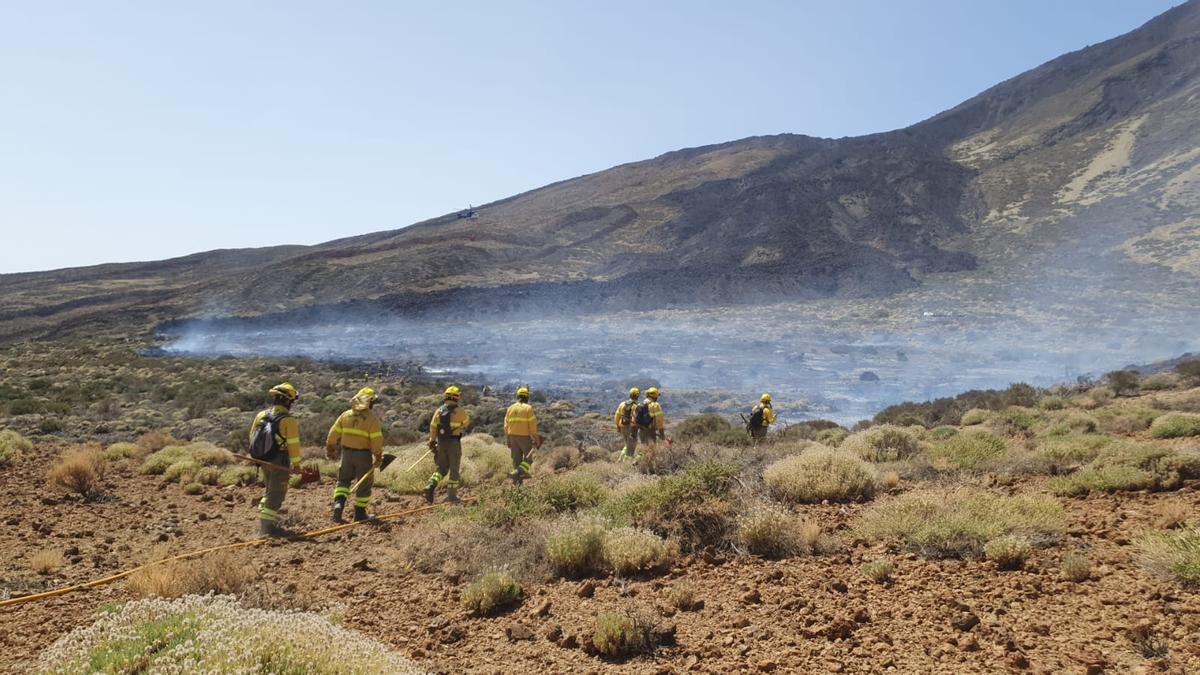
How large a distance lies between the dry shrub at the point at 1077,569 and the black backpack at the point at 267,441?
7347mm

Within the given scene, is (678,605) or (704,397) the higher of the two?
(678,605)

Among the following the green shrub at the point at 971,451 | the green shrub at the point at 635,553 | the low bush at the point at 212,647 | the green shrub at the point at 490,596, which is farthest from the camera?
the green shrub at the point at 971,451

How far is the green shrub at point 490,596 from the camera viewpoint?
16.7 feet

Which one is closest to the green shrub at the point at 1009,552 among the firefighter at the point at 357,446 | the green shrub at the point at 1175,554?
the green shrub at the point at 1175,554

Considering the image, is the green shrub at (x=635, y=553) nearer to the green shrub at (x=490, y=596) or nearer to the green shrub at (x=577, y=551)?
the green shrub at (x=577, y=551)

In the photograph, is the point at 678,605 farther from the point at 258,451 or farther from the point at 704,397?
the point at 704,397

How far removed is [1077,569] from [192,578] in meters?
6.26

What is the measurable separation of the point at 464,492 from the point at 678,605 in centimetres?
649

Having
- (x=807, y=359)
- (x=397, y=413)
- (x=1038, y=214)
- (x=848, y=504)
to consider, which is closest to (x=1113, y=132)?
(x=1038, y=214)

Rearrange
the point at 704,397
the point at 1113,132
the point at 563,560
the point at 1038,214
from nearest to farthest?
1. the point at 563,560
2. the point at 704,397
3. the point at 1038,214
4. the point at 1113,132

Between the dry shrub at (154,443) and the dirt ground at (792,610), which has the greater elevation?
the dirt ground at (792,610)

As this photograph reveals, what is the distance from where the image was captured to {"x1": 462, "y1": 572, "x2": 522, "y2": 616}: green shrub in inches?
200

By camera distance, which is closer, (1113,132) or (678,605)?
(678,605)

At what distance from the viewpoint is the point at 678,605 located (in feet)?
15.9
